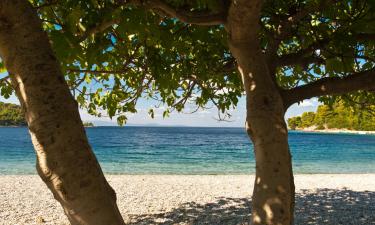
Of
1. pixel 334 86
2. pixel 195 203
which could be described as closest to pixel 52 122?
pixel 334 86

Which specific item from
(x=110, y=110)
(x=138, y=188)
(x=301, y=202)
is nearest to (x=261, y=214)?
(x=110, y=110)

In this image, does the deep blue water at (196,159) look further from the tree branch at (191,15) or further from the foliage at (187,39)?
the tree branch at (191,15)

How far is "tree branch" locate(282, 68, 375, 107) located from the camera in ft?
10.1

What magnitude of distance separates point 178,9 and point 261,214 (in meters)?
1.78

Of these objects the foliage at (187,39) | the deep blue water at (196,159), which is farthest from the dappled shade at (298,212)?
the deep blue water at (196,159)

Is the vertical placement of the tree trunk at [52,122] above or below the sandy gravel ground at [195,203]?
above

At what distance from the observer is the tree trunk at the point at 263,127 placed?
258 cm

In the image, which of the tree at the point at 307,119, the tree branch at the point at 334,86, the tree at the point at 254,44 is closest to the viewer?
the tree at the point at 254,44

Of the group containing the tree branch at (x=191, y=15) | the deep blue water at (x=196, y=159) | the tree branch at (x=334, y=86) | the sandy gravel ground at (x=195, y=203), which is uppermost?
the tree branch at (x=191, y=15)

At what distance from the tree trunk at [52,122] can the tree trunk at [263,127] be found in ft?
4.81

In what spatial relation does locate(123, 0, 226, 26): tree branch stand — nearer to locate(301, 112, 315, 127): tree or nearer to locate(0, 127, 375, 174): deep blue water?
locate(0, 127, 375, 174): deep blue water

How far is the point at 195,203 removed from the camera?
10062 mm

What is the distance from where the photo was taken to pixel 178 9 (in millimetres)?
2797

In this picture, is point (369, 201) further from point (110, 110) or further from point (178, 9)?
point (178, 9)
